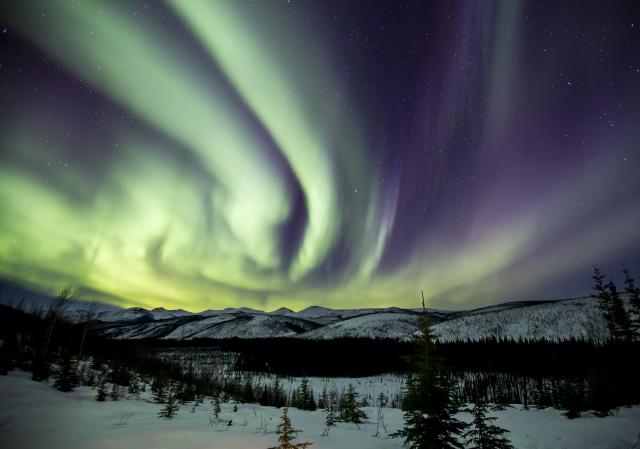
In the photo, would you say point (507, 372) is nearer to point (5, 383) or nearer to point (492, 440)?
point (492, 440)

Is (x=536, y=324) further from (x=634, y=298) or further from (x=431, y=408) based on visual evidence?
(x=431, y=408)

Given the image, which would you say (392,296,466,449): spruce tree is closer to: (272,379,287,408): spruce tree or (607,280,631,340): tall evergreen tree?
(272,379,287,408): spruce tree

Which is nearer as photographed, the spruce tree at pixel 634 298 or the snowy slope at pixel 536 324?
the spruce tree at pixel 634 298

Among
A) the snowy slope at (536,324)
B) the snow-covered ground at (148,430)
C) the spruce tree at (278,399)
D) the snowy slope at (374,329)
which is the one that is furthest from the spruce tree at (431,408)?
the snowy slope at (374,329)

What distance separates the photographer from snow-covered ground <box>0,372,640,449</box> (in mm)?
8984

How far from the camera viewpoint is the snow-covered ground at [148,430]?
8984 mm

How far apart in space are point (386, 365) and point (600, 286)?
176 feet

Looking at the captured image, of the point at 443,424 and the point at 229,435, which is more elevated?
the point at 443,424

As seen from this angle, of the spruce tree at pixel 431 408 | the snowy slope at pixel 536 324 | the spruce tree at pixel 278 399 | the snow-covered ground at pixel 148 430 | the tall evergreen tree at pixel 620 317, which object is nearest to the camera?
the spruce tree at pixel 431 408

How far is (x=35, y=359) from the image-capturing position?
18438 millimetres

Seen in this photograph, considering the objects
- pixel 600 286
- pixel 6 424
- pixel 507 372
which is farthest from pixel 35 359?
pixel 507 372

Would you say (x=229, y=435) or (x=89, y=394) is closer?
(x=229, y=435)

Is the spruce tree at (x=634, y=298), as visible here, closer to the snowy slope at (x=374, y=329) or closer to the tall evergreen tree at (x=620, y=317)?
the tall evergreen tree at (x=620, y=317)

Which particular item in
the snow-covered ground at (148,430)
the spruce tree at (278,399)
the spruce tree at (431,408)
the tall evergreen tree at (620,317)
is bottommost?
the spruce tree at (278,399)
